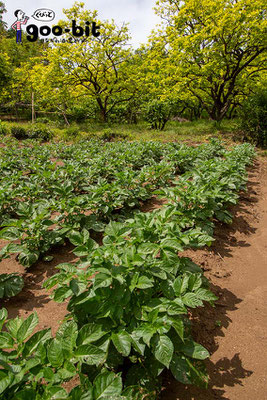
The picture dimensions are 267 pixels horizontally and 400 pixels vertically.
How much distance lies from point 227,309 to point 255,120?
10.2m

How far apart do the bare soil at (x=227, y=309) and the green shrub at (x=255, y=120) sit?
7.67 metres

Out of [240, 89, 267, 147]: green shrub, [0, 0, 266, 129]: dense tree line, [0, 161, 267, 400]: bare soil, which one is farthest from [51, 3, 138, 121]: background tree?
[0, 161, 267, 400]: bare soil

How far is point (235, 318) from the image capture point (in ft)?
8.46

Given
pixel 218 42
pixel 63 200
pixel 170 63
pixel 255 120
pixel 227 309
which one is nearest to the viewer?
pixel 227 309

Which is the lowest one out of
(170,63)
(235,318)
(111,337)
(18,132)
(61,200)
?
(235,318)

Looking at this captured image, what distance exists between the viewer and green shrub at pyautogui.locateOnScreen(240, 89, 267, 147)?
10155 mm

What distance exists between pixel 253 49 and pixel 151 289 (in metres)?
16.2

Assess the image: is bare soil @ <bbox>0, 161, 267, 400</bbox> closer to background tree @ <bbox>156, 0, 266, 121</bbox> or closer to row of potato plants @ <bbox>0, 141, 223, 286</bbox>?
row of potato plants @ <bbox>0, 141, 223, 286</bbox>

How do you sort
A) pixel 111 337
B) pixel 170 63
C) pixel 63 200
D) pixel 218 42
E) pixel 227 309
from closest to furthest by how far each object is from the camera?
pixel 111 337 → pixel 227 309 → pixel 63 200 → pixel 218 42 → pixel 170 63

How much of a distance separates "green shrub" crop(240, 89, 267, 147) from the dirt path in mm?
7581

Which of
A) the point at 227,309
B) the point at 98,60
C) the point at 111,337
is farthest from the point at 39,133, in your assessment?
the point at 111,337

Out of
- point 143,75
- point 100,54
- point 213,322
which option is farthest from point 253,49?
point 213,322

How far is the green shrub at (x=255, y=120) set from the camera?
10.2m

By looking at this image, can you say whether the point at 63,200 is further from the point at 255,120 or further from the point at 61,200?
the point at 255,120
